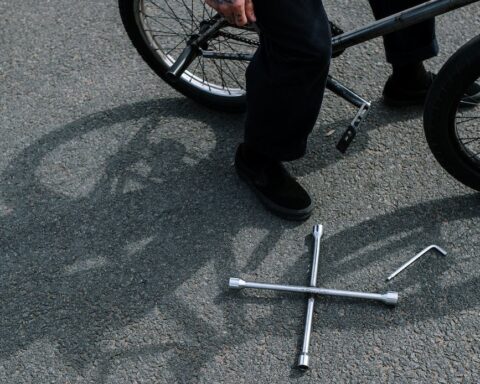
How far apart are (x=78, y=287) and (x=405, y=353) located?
1156 millimetres

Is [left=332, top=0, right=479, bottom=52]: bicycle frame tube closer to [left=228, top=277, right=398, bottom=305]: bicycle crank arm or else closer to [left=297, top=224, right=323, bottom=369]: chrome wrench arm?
[left=297, top=224, right=323, bottom=369]: chrome wrench arm

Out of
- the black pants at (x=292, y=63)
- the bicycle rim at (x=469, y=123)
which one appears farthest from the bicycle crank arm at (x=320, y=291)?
the bicycle rim at (x=469, y=123)

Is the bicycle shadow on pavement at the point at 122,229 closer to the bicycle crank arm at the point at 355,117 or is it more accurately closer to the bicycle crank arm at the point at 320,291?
the bicycle crank arm at the point at 320,291

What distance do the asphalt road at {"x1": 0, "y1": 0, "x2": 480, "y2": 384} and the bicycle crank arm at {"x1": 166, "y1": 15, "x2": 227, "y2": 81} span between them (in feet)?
1.10

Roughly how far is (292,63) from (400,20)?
0.43 meters

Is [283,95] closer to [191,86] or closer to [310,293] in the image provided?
[310,293]

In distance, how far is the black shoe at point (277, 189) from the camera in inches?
119

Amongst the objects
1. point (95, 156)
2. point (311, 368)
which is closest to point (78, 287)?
point (95, 156)

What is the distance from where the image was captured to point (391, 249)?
2920 mm

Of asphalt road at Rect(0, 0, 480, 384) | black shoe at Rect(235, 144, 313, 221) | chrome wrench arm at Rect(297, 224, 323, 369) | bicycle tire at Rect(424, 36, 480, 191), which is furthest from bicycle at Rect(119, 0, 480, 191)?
chrome wrench arm at Rect(297, 224, 323, 369)

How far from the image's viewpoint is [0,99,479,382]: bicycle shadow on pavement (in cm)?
274

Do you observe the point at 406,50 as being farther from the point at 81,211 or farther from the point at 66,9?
the point at 66,9

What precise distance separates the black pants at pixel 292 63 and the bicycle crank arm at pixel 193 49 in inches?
16.2

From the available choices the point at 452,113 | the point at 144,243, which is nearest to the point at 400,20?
the point at 452,113
